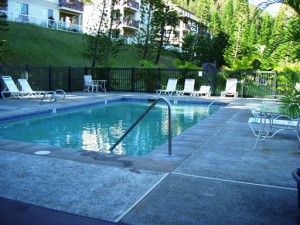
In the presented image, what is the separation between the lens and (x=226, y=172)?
4520 millimetres

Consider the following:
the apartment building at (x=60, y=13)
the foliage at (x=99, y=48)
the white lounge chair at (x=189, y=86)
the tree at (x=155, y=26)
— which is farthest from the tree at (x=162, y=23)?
the white lounge chair at (x=189, y=86)

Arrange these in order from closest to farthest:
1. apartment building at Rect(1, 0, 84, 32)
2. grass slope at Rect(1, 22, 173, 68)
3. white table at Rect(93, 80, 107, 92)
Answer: white table at Rect(93, 80, 107, 92)
grass slope at Rect(1, 22, 173, 68)
apartment building at Rect(1, 0, 84, 32)

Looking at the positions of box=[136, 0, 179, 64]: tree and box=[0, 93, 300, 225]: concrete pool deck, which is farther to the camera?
box=[136, 0, 179, 64]: tree

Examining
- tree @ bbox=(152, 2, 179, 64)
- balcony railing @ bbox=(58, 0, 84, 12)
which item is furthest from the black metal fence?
balcony railing @ bbox=(58, 0, 84, 12)

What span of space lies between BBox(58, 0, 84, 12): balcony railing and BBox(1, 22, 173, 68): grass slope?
165 inches

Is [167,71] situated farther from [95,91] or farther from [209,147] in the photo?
[209,147]

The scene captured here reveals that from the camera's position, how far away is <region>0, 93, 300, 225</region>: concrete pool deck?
10.4 ft

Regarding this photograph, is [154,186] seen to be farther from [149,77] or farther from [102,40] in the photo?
[102,40]

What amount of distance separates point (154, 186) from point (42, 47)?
2492 centimetres

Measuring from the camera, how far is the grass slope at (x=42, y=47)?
23656mm

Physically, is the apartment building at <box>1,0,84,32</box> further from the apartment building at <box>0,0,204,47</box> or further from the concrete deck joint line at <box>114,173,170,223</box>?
the concrete deck joint line at <box>114,173,170,223</box>

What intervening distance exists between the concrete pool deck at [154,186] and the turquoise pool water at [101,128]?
176 centimetres

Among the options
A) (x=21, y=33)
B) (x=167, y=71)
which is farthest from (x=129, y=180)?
(x=21, y=33)

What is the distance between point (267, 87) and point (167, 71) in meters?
5.13
